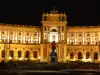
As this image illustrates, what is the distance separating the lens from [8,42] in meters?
119

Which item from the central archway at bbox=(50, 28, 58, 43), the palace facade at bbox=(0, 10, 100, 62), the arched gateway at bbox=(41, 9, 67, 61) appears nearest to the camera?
the palace facade at bbox=(0, 10, 100, 62)

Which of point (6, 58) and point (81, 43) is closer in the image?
point (6, 58)

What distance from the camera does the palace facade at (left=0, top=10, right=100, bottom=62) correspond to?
121000 millimetres

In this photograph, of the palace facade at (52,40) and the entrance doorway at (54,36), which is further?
the entrance doorway at (54,36)

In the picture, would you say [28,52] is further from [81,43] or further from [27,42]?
[81,43]

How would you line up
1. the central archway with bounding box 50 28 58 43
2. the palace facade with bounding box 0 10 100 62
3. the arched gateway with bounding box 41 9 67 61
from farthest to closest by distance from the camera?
1. the central archway with bounding box 50 28 58 43
2. the arched gateway with bounding box 41 9 67 61
3. the palace facade with bounding box 0 10 100 62

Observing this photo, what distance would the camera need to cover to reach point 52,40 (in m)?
123

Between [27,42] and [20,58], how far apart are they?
6.15m

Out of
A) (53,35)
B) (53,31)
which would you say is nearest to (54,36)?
(53,35)

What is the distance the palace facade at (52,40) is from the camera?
121000mm

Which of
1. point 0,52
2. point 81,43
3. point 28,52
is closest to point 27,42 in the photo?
point 28,52

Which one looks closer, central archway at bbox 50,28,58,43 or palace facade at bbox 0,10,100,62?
palace facade at bbox 0,10,100,62

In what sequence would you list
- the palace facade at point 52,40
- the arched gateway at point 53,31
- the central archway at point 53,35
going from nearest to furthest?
1. the palace facade at point 52,40
2. the arched gateway at point 53,31
3. the central archway at point 53,35

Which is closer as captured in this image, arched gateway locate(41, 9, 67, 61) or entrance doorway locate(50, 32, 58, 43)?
arched gateway locate(41, 9, 67, 61)
